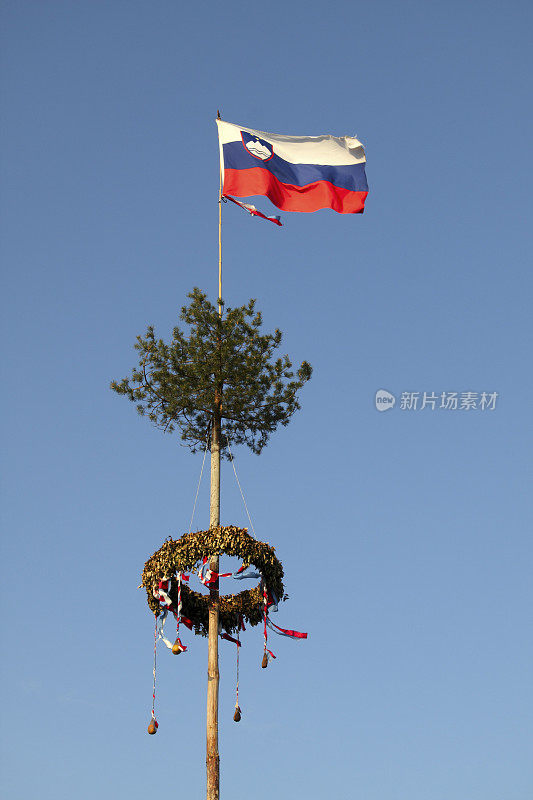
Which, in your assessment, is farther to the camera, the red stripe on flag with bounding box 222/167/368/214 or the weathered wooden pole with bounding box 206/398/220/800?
the red stripe on flag with bounding box 222/167/368/214

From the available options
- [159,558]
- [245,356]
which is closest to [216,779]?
[159,558]

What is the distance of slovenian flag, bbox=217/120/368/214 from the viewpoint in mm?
33594

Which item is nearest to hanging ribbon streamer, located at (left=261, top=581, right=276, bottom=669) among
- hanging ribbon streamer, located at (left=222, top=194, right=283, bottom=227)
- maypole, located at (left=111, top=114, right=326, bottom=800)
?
maypole, located at (left=111, top=114, right=326, bottom=800)

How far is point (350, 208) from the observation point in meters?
35.6

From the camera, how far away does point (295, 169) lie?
1391 inches

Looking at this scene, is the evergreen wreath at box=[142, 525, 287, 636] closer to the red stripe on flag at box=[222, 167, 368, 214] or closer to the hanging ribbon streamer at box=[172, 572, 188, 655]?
the hanging ribbon streamer at box=[172, 572, 188, 655]

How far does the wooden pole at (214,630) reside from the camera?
28.4 metres

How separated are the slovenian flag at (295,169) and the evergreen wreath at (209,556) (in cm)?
1081

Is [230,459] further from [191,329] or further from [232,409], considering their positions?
[191,329]

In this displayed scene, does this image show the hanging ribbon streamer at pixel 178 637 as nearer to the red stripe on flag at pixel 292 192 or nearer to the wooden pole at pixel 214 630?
the wooden pole at pixel 214 630

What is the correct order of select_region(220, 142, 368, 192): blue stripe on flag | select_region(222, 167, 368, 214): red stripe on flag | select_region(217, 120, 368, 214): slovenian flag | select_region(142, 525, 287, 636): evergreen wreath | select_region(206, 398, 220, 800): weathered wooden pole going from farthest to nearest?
select_region(220, 142, 368, 192): blue stripe on flag < select_region(217, 120, 368, 214): slovenian flag < select_region(222, 167, 368, 214): red stripe on flag < select_region(142, 525, 287, 636): evergreen wreath < select_region(206, 398, 220, 800): weathered wooden pole

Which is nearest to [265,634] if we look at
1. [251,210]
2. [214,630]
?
[214,630]

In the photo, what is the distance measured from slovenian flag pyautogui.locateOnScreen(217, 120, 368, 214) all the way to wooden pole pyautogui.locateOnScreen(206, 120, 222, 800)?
1.08 metres

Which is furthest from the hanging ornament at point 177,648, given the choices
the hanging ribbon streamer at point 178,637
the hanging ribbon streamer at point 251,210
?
the hanging ribbon streamer at point 251,210
